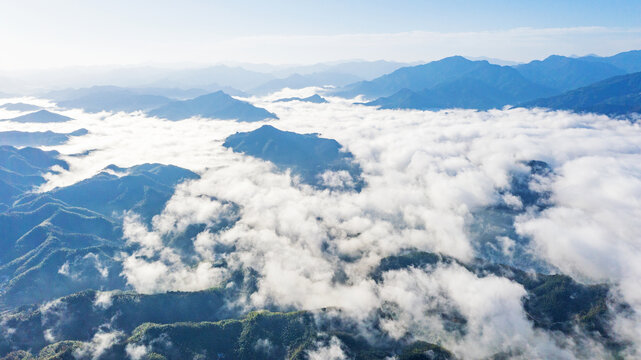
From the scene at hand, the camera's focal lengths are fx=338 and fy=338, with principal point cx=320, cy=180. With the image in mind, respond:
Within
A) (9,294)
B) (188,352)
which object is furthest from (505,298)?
(9,294)

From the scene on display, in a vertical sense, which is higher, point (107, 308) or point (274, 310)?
point (107, 308)

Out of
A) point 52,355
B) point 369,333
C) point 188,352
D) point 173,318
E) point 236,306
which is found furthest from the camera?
point 236,306

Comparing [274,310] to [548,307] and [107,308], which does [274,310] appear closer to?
[107,308]

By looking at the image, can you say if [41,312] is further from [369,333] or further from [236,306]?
[369,333]

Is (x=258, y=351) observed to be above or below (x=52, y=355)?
below

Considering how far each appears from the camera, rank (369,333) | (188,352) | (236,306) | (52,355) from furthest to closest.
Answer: (236,306) < (369,333) < (188,352) < (52,355)

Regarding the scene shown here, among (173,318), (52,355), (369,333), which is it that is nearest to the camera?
(52,355)

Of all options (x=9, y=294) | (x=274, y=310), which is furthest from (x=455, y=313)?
(x=9, y=294)

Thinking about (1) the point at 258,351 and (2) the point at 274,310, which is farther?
(2) the point at 274,310

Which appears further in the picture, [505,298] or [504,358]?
[505,298]
